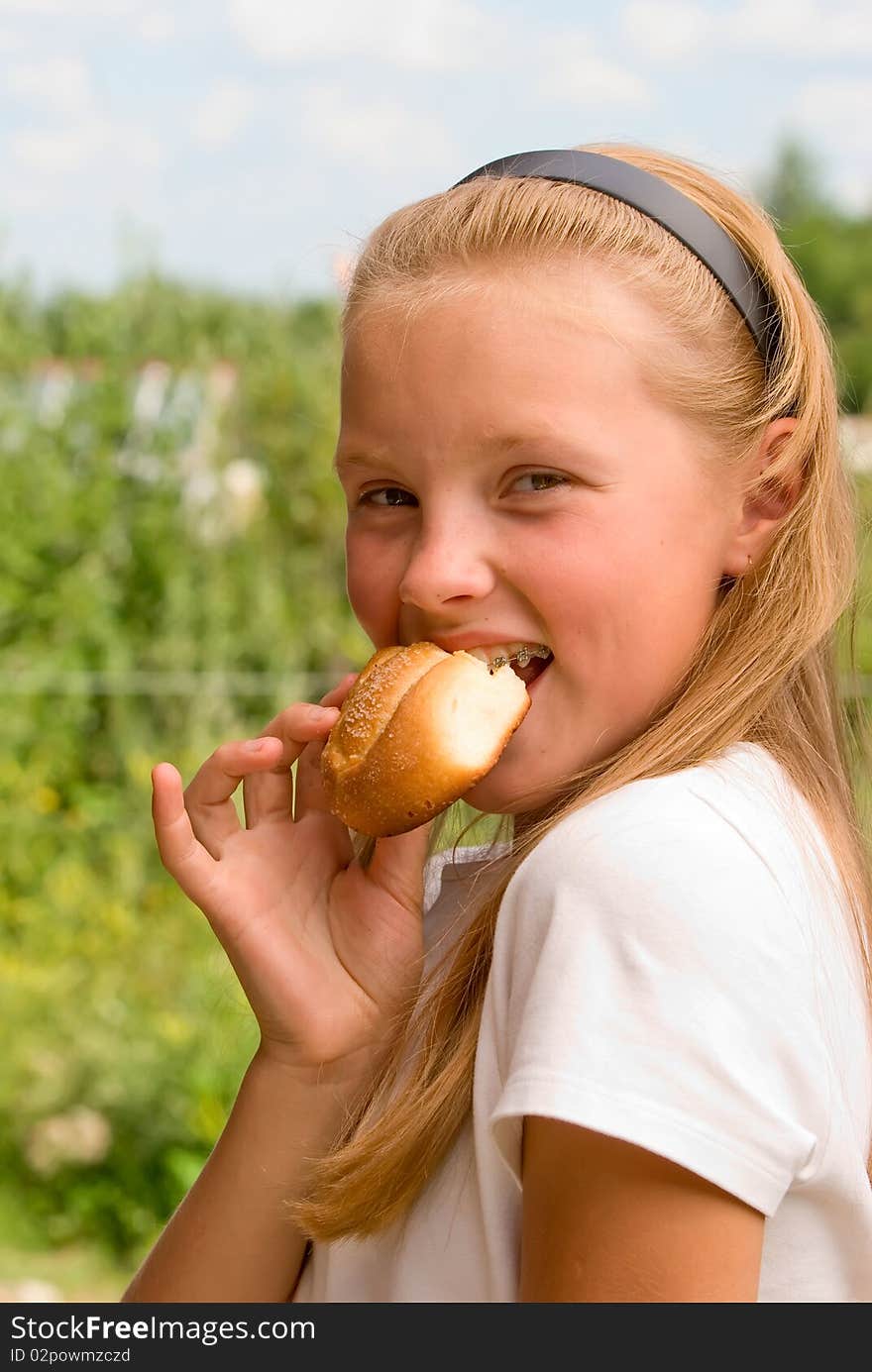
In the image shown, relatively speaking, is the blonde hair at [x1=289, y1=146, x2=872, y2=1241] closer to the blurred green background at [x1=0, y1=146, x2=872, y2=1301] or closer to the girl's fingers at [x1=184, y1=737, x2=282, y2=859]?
the girl's fingers at [x1=184, y1=737, x2=282, y2=859]

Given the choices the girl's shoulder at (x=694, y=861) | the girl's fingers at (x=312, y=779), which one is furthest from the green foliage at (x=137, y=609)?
the girl's shoulder at (x=694, y=861)

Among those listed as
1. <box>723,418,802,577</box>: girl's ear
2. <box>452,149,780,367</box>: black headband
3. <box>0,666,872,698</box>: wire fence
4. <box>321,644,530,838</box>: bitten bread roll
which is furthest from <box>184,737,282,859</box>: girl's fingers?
<box>0,666,872,698</box>: wire fence

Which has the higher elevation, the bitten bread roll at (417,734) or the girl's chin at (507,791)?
the bitten bread roll at (417,734)

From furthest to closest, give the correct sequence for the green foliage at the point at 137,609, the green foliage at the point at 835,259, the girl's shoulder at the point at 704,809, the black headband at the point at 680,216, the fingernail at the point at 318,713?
the green foliage at the point at 835,259, the green foliage at the point at 137,609, the fingernail at the point at 318,713, the black headband at the point at 680,216, the girl's shoulder at the point at 704,809

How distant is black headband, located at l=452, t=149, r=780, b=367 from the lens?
5.17 feet

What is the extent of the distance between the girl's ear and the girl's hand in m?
0.47

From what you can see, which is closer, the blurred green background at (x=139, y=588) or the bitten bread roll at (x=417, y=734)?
the bitten bread roll at (x=417, y=734)

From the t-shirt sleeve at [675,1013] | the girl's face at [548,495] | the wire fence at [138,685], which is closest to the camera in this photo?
the t-shirt sleeve at [675,1013]

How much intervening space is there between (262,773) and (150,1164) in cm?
281

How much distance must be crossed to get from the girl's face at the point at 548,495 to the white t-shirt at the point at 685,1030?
17 cm

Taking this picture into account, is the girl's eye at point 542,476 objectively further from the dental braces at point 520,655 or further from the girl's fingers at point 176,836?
the girl's fingers at point 176,836

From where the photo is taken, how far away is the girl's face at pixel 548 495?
1443 mm
